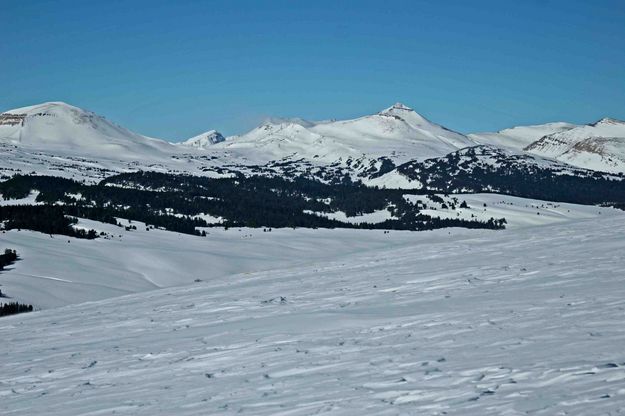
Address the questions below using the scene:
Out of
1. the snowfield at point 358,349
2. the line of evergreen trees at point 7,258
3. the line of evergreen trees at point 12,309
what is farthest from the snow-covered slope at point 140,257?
the snowfield at point 358,349

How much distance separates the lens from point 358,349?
45.8 feet

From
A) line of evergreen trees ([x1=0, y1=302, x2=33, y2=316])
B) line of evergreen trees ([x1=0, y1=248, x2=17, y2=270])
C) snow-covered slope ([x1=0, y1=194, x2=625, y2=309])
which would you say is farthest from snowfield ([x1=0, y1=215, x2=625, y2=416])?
line of evergreen trees ([x1=0, y1=248, x2=17, y2=270])

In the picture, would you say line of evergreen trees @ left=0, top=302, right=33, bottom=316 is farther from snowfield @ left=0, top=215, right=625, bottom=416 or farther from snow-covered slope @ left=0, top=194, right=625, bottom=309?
snowfield @ left=0, top=215, right=625, bottom=416

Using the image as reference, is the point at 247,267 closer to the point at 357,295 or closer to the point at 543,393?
the point at 357,295

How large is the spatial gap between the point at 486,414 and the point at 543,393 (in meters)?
1.11

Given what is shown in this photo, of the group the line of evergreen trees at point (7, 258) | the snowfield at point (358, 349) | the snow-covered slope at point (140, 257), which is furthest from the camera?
the line of evergreen trees at point (7, 258)

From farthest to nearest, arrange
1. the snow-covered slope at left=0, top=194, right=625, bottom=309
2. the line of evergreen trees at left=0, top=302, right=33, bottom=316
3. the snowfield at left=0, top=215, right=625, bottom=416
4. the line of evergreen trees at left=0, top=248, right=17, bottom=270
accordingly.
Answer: the line of evergreen trees at left=0, top=248, right=17, bottom=270 → the snow-covered slope at left=0, top=194, right=625, bottom=309 → the line of evergreen trees at left=0, top=302, right=33, bottom=316 → the snowfield at left=0, top=215, right=625, bottom=416

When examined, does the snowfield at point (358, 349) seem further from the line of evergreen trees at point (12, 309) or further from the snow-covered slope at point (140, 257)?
the snow-covered slope at point (140, 257)

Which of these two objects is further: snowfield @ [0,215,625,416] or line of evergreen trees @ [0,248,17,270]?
line of evergreen trees @ [0,248,17,270]

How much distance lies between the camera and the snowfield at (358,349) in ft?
33.0

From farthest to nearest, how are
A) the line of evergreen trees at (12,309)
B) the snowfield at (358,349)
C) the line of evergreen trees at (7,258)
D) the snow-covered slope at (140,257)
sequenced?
the line of evergreen trees at (7,258) → the snow-covered slope at (140,257) → the line of evergreen trees at (12,309) → the snowfield at (358,349)

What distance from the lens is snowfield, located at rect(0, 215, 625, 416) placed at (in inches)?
396

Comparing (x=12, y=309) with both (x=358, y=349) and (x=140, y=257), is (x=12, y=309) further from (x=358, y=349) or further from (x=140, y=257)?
(x=140, y=257)

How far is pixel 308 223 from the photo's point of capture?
18575cm
